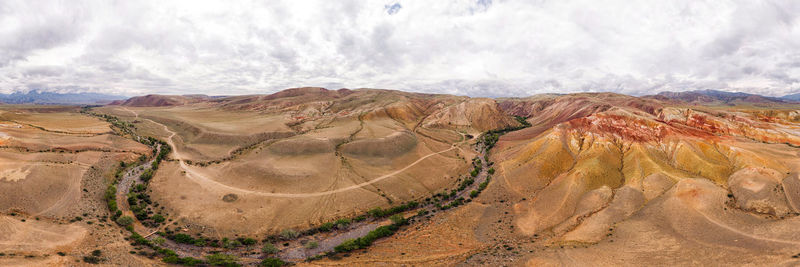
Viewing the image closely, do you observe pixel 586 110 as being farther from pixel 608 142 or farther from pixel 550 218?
pixel 550 218

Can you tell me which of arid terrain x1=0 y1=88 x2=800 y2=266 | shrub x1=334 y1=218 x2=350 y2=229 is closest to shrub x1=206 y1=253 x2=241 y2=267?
arid terrain x1=0 y1=88 x2=800 y2=266

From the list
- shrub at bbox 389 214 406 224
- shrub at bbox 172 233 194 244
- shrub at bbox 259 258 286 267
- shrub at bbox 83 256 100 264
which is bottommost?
shrub at bbox 259 258 286 267

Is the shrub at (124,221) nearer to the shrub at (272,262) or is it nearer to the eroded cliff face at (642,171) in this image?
the shrub at (272,262)

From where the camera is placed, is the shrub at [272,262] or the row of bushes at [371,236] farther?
the row of bushes at [371,236]

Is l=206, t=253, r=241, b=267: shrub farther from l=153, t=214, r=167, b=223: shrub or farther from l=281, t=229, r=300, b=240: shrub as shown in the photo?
l=153, t=214, r=167, b=223: shrub

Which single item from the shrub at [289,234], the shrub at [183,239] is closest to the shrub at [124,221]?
the shrub at [183,239]

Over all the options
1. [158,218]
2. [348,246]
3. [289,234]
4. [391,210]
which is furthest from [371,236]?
[158,218]
